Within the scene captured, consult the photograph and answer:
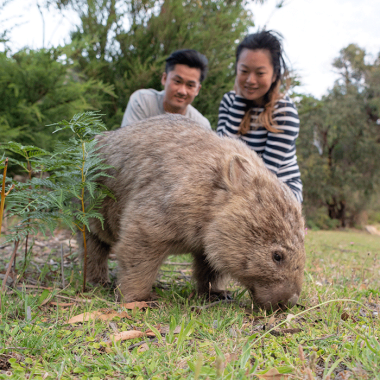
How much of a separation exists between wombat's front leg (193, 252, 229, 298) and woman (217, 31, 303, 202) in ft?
4.98

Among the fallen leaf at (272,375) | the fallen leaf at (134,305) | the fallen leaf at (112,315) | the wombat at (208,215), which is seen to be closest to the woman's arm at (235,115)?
the wombat at (208,215)

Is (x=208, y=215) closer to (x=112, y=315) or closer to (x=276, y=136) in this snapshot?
(x=112, y=315)

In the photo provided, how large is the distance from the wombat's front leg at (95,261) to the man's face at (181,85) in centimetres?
227

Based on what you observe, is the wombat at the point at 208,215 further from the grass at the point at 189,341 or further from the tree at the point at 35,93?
the tree at the point at 35,93

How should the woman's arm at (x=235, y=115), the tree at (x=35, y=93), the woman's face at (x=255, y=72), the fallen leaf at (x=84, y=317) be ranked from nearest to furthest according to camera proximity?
1. the fallen leaf at (x=84, y=317)
2. the woman's face at (x=255, y=72)
3. the woman's arm at (x=235, y=115)
4. the tree at (x=35, y=93)

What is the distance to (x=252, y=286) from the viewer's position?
2.41 meters

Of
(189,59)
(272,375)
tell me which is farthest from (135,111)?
(272,375)

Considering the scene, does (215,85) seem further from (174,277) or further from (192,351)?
(192,351)

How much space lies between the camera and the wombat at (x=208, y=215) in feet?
7.63

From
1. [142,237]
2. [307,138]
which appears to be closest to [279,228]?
[142,237]

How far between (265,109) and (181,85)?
1155mm

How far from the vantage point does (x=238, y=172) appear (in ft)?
8.23

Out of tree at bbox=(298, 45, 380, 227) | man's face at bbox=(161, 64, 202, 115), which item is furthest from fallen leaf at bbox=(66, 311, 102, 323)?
tree at bbox=(298, 45, 380, 227)

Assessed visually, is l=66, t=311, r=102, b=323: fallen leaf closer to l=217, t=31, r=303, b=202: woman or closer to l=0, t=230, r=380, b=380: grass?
l=0, t=230, r=380, b=380: grass
